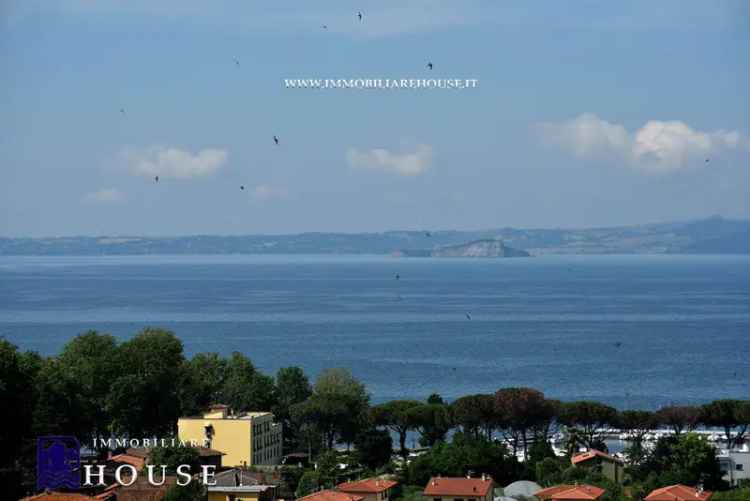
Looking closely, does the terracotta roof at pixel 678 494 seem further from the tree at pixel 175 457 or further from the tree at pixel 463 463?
the tree at pixel 175 457

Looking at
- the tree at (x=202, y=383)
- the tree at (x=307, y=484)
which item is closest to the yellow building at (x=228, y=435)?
the tree at (x=202, y=383)

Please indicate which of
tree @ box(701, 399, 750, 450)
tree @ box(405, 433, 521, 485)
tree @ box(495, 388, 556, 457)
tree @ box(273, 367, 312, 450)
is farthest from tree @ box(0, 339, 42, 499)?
tree @ box(701, 399, 750, 450)

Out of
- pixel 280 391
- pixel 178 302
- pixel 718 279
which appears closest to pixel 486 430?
pixel 280 391

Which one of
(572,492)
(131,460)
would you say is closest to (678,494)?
(572,492)

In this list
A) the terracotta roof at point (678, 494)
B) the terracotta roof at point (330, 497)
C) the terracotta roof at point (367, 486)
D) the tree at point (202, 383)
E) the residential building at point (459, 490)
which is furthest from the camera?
the tree at point (202, 383)

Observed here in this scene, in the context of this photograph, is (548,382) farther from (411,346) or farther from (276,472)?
(276,472)

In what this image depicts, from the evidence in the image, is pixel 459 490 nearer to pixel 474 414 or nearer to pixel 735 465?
pixel 735 465

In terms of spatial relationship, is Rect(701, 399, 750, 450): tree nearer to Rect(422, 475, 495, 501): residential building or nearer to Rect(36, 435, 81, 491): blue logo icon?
Rect(422, 475, 495, 501): residential building
